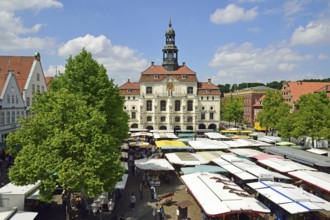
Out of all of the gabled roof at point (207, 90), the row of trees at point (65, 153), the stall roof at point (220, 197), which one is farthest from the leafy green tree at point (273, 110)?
the row of trees at point (65, 153)

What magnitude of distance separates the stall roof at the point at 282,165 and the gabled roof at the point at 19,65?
114 ft

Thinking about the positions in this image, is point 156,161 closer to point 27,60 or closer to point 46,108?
point 46,108

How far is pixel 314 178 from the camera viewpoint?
2388 cm

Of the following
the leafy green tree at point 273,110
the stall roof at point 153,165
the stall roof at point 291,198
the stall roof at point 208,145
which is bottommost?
the stall roof at point 291,198

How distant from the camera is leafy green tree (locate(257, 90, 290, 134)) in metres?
55.6

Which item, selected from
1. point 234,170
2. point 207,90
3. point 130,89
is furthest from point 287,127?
point 130,89

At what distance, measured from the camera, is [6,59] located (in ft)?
160

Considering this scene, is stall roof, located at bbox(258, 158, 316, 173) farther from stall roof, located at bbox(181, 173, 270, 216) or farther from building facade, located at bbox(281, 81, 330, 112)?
building facade, located at bbox(281, 81, 330, 112)

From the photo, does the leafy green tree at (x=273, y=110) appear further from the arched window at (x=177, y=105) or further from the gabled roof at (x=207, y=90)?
the arched window at (x=177, y=105)

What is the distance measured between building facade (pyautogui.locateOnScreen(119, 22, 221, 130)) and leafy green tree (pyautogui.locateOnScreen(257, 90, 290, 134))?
1347cm

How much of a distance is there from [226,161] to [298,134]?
17.3 meters

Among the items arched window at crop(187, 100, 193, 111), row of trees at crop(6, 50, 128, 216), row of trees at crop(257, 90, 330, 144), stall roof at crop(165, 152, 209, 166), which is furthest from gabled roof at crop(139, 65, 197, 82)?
row of trees at crop(6, 50, 128, 216)

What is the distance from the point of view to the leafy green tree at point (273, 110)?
2188 inches

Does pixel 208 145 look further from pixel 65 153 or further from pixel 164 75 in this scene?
pixel 164 75
